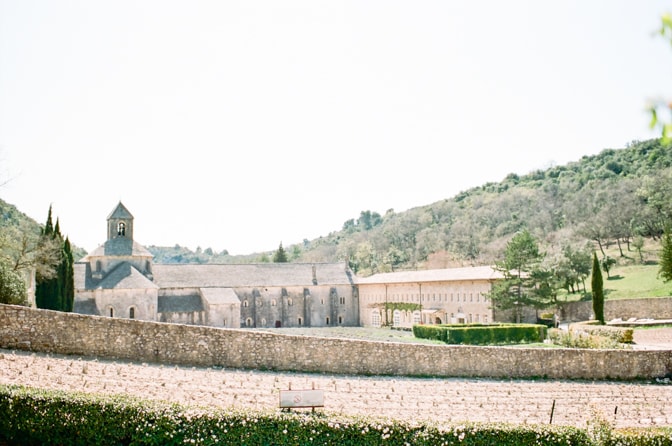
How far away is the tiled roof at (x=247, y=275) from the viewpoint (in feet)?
187

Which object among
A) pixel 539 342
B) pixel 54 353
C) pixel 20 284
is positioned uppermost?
pixel 20 284

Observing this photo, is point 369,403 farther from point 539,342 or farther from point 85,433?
point 539,342

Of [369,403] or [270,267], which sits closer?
[369,403]

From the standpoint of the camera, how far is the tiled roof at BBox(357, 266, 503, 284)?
160ft

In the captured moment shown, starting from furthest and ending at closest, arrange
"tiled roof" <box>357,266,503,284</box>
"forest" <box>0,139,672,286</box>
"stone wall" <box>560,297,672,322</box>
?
"forest" <box>0,139,672,286</box> → "tiled roof" <box>357,266,503,284</box> → "stone wall" <box>560,297,672,322</box>

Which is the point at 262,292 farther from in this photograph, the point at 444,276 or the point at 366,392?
the point at 366,392

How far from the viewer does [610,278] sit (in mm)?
61500

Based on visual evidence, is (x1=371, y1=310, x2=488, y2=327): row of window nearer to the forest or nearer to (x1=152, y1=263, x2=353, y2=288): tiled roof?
(x1=152, y1=263, x2=353, y2=288): tiled roof

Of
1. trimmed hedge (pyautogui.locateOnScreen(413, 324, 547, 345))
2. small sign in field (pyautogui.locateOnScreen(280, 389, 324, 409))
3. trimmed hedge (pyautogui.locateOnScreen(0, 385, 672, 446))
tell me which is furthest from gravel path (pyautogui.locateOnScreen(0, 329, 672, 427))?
trimmed hedge (pyautogui.locateOnScreen(413, 324, 547, 345))

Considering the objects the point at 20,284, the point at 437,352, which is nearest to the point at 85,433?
the point at 437,352

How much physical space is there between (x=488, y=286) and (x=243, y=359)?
31325 millimetres

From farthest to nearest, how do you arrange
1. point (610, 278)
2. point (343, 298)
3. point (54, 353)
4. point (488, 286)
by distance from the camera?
point (343, 298), point (610, 278), point (488, 286), point (54, 353)

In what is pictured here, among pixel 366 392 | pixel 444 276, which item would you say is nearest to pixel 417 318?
pixel 444 276

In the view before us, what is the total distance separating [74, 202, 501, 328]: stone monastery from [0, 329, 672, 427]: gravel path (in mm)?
26355
